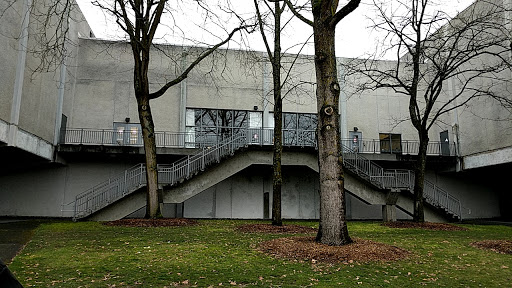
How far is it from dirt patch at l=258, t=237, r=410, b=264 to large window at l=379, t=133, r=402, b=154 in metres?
19.5


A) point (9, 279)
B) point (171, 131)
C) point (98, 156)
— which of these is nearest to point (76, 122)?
point (98, 156)

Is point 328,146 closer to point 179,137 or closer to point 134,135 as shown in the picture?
point 179,137

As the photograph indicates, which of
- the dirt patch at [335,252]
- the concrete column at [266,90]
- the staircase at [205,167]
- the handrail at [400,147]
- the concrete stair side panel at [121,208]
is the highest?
the concrete column at [266,90]

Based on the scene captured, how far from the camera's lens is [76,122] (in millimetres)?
24391

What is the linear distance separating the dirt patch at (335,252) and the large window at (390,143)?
19493 millimetres

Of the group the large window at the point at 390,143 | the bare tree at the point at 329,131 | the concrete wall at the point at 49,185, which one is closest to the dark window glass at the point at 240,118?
the concrete wall at the point at 49,185

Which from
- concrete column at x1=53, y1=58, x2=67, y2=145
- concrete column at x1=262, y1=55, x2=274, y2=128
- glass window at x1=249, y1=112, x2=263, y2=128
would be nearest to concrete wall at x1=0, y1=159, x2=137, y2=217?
concrete column at x1=53, y1=58, x2=67, y2=145

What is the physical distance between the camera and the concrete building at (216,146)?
20438 millimetres

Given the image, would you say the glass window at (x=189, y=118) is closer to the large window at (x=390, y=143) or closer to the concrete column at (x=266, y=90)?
the concrete column at (x=266, y=90)

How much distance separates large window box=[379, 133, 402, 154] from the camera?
2714cm

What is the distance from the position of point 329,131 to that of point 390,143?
20.1 metres

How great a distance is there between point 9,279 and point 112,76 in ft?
82.9

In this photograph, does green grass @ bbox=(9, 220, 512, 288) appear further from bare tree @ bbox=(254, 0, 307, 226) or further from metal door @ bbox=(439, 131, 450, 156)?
metal door @ bbox=(439, 131, 450, 156)

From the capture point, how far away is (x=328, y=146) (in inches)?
352
